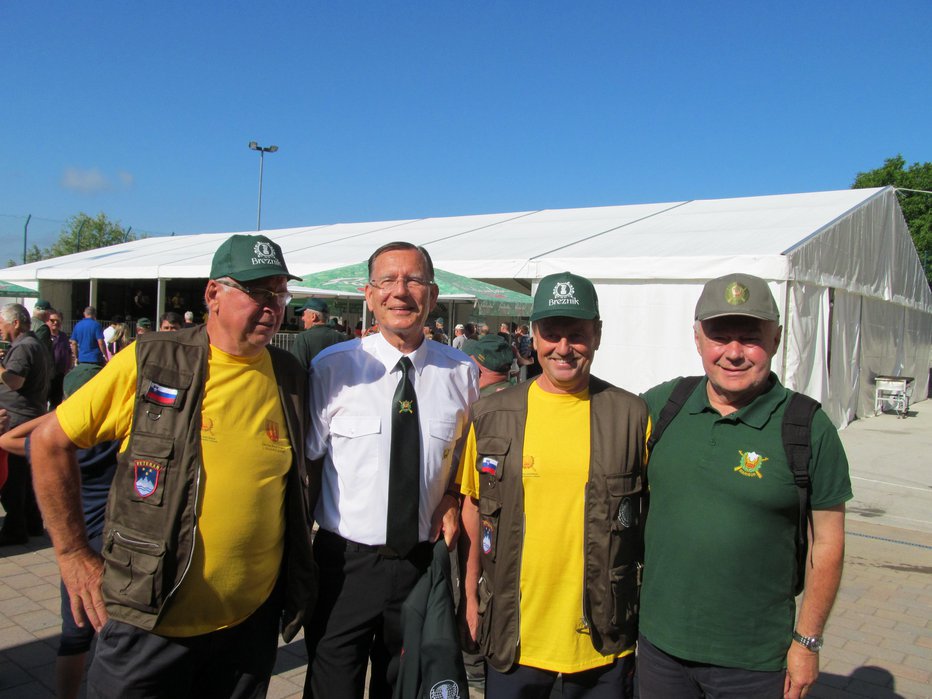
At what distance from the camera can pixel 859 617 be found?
183 inches

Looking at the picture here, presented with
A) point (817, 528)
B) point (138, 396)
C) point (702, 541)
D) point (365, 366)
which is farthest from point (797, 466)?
point (138, 396)

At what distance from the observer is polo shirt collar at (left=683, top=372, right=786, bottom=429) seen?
204cm

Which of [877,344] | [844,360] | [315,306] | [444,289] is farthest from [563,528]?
[877,344]

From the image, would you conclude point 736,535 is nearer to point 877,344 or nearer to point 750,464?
point 750,464

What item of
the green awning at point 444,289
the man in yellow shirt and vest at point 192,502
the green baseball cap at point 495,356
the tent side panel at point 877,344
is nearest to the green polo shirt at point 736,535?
the man in yellow shirt and vest at point 192,502

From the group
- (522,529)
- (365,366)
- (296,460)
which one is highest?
(365,366)

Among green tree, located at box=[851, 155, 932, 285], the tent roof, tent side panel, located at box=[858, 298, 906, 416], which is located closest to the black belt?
the tent roof

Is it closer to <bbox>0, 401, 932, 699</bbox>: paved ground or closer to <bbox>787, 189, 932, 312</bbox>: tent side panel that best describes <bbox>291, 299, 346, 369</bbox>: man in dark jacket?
<bbox>0, 401, 932, 699</bbox>: paved ground

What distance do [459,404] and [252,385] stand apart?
2.46ft

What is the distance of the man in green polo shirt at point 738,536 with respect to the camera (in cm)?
198

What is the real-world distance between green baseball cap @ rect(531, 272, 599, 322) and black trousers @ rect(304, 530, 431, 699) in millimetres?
945

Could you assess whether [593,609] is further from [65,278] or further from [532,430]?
[65,278]

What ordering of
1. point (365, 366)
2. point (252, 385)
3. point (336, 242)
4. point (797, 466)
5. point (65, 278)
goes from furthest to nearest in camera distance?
point (65, 278) → point (336, 242) → point (365, 366) → point (252, 385) → point (797, 466)

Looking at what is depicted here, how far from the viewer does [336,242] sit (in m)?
18.0
